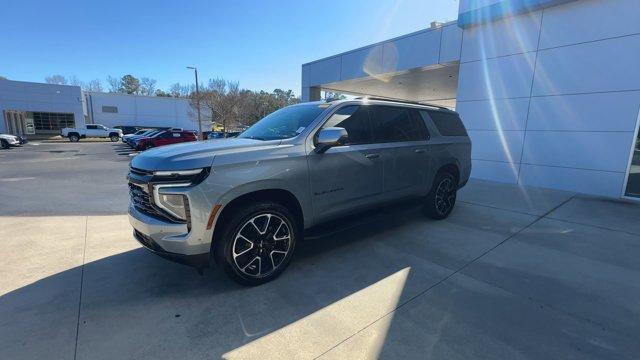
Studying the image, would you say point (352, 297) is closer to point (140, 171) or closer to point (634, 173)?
point (140, 171)

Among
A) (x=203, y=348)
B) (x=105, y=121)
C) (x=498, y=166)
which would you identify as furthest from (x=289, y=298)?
(x=105, y=121)

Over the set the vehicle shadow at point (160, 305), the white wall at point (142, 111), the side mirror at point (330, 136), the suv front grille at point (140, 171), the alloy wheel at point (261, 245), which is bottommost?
the vehicle shadow at point (160, 305)

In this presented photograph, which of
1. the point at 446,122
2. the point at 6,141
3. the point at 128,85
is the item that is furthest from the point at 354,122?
the point at 128,85

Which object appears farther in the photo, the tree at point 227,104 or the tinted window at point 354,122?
the tree at point 227,104

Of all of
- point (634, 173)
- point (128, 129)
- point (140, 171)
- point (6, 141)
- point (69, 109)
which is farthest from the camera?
point (128, 129)

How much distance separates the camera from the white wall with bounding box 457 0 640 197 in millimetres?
7574

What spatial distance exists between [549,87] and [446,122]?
5.14 metres

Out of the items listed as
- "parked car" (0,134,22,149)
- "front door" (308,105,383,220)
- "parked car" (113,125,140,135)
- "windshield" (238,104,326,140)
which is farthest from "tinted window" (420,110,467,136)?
"parked car" (113,125,140,135)

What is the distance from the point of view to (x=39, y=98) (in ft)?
121

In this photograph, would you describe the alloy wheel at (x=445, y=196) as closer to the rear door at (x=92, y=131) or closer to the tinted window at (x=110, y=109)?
the rear door at (x=92, y=131)

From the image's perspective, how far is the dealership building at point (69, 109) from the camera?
117 feet

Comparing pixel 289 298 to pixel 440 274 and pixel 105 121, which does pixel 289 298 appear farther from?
pixel 105 121

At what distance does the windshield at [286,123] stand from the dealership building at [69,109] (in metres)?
45.7

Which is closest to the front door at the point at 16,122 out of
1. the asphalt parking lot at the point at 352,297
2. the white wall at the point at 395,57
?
the white wall at the point at 395,57
